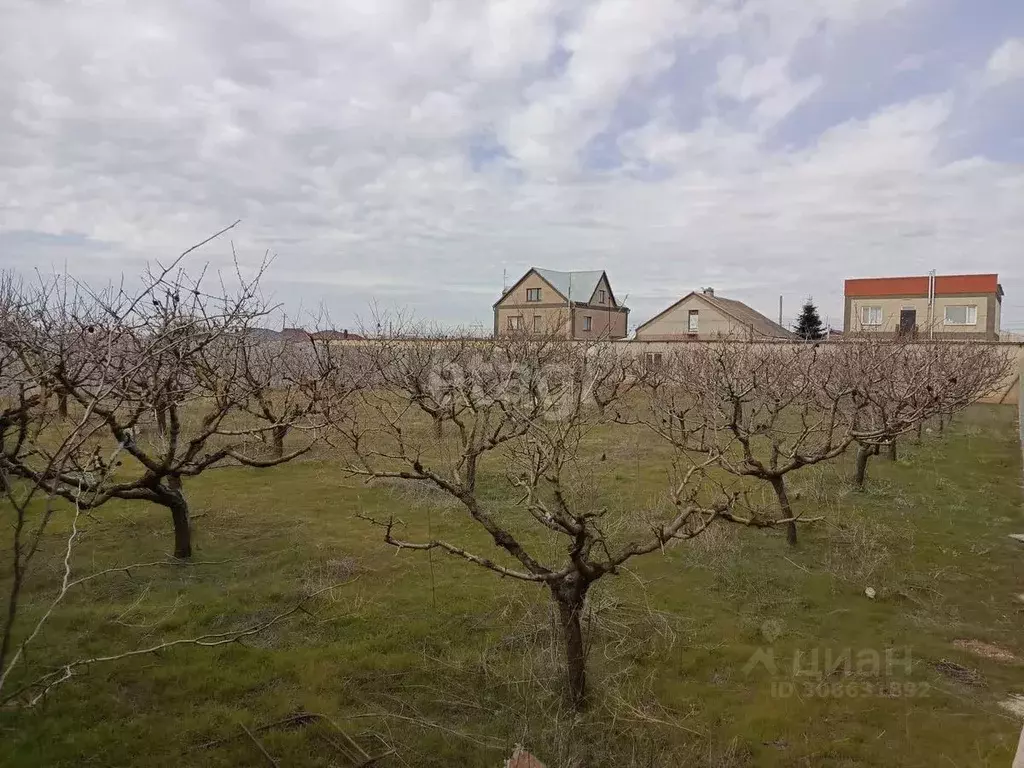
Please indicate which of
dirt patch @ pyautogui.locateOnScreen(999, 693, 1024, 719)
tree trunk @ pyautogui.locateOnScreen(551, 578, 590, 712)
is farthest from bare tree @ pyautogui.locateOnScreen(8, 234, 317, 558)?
dirt patch @ pyautogui.locateOnScreen(999, 693, 1024, 719)

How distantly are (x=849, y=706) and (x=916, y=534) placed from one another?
Result: 4152 mm

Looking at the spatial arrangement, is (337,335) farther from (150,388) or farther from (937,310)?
(937,310)

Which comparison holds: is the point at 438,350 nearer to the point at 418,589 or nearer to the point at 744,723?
the point at 418,589

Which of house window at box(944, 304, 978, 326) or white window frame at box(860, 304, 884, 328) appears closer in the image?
house window at box(944, 304, 978, 326)

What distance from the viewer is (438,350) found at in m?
15.5

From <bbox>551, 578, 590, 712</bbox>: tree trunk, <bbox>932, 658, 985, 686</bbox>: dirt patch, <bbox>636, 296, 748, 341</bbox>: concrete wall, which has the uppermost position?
<bbox>636, 296, 748, 341</bbox>: concrete wall

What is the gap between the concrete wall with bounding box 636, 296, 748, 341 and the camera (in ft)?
102

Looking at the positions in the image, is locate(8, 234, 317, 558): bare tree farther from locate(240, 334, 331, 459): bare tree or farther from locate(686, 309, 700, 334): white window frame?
locate(686, 309, 700, 334): white window frame

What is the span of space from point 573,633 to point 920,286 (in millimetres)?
34185

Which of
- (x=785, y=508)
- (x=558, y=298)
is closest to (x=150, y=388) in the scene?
(x=785, y=508)

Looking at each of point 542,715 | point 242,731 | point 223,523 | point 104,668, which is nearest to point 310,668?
point 242,731

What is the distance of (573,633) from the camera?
371 centimetres

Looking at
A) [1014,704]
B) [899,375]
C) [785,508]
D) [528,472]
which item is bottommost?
[1014,704]

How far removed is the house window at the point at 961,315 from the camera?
30720mm
